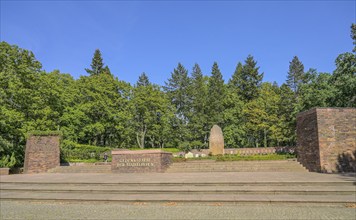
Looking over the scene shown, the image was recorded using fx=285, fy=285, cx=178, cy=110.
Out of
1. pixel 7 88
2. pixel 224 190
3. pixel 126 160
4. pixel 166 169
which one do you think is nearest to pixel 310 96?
pixel 166 169

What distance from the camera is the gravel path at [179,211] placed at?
22.2ft

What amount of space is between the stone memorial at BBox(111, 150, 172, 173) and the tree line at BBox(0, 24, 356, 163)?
8623 millimetres

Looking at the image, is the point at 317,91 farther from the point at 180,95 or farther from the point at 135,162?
the point at 180,95

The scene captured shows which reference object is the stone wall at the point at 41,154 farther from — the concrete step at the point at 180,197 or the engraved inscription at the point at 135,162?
the concrete step at the point at 180,197

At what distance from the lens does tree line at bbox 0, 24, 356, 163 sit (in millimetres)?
23172

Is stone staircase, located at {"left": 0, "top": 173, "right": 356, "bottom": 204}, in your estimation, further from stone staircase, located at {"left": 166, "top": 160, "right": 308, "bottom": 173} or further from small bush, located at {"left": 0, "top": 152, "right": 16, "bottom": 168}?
small bush, located at {"left": 0, "top": 152, "right": 16, "bottom": 168}

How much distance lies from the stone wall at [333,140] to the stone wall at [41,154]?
53.5 ft

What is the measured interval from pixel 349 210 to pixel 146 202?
545cm

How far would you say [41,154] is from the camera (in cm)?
1923

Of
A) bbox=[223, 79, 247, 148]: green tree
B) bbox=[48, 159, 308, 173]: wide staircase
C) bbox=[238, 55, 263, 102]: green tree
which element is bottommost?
bbox=[48, 159, 308, 173]: wide staircase

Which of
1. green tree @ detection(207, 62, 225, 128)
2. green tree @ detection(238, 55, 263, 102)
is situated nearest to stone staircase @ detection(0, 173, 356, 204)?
green tree @ detection(207, 62, 225, 128)

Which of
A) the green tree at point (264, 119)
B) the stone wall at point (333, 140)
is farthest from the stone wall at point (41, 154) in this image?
the green tree at point (264, 119)

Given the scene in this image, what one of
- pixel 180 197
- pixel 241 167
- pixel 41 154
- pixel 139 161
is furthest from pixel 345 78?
pixel 41 154

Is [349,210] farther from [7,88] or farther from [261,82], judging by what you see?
[261,82]
